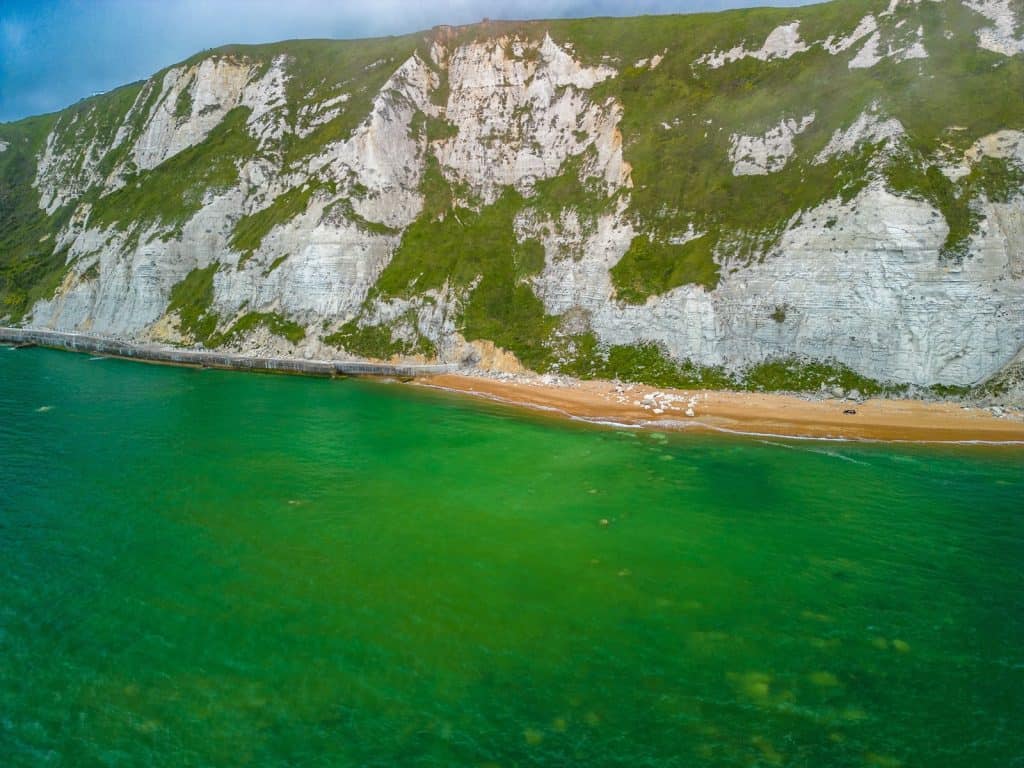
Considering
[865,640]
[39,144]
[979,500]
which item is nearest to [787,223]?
[979,500]

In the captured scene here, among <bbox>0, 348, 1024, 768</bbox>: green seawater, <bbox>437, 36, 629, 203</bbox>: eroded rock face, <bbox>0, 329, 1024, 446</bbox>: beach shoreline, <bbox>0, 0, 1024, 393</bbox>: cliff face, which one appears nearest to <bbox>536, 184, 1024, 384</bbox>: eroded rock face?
<bbox>0, 0, 1024, 393</bbox>: cliff face

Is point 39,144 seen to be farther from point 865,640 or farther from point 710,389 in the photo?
point 865,640

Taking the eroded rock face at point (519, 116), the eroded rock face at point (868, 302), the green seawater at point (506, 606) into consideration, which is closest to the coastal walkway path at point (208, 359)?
the eroded rock face at point (868, 302)

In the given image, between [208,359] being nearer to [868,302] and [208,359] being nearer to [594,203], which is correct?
[594,203]

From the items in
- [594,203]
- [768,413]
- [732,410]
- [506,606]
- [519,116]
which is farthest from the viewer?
[519,116]

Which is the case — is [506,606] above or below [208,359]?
below

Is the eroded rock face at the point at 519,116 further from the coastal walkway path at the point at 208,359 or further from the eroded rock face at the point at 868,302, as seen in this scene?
the coastal walkway path at the point at 208,359

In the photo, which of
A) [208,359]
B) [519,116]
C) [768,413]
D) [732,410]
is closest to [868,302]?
[768,413]
